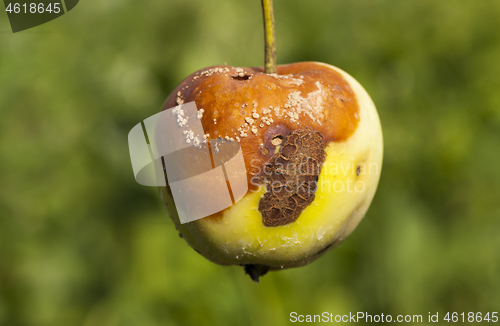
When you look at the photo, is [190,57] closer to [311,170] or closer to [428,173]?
[428,173]

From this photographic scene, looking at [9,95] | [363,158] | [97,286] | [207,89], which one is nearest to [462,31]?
[363,158]

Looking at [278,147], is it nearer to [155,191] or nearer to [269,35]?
[269,35]

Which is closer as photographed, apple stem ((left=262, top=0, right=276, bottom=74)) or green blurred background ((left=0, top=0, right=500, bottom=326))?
apple stem ((left=262, top=0, right=276, bottom=74))

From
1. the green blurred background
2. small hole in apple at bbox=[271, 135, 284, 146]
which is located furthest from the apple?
the green blurred background

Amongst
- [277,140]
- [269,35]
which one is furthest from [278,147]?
[269,35]

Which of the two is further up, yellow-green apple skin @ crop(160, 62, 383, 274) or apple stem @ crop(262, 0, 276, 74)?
apple stem @ crop(262, 0, 276, 74)

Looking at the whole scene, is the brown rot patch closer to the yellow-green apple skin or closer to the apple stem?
the yellow-green apple skin
